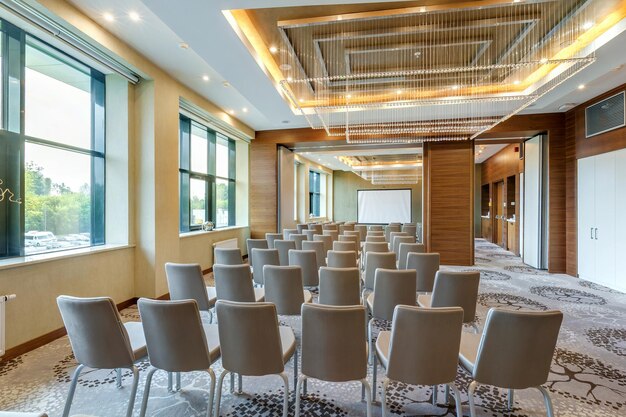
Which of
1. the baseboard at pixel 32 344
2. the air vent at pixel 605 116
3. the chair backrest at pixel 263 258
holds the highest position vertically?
the air vent at pixel 605 116

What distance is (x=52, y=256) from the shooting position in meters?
3.47

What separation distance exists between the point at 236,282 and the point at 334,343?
1.56 meters

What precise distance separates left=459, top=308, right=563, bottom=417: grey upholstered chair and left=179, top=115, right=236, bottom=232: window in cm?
591

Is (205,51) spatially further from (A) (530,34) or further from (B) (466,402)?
(B) (466,402)

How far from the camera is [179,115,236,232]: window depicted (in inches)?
255

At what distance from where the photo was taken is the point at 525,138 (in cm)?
780

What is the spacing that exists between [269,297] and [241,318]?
51.7 inches

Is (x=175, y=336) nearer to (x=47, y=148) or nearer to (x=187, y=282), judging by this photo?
(x=187, y=282)

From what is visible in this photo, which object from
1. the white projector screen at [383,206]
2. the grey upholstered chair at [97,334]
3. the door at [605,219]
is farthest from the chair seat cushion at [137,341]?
the white projector screen at [383,206]

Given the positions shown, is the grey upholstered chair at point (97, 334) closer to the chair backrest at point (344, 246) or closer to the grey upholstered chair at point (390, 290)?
the grey upholstered chair at point (390, 290)

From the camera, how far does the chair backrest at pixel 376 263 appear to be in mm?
3854

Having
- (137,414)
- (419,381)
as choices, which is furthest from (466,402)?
(137,414)

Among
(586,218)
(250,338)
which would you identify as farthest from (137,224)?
(586,218)

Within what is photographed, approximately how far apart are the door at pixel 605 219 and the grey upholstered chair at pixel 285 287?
5966 mm
